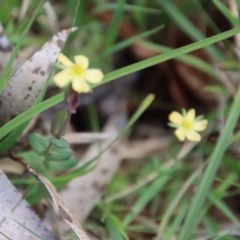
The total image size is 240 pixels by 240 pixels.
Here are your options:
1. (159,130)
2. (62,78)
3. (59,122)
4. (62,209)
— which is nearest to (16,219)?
(62,209)

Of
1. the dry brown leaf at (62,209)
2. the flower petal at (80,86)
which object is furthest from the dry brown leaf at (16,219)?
the flower petal at (80,86)

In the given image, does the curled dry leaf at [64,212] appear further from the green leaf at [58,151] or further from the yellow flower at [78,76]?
the yellow flower at [78,76]

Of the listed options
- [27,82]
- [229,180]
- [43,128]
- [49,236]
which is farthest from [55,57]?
[229,180]

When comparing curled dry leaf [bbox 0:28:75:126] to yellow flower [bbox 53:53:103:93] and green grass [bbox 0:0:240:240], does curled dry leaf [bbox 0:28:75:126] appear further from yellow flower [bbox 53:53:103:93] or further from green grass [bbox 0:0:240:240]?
yellow flower [bbox 53:53:103:93]

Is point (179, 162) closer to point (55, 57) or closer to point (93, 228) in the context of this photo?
point (93, 228)

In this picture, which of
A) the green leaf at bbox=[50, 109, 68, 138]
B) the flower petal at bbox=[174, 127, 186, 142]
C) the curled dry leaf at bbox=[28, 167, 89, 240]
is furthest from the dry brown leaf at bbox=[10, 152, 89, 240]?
the flower petal at bbox=[174, 127, 186, 142]

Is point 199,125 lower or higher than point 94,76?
higher

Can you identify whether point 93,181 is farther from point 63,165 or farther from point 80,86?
point 80,86
